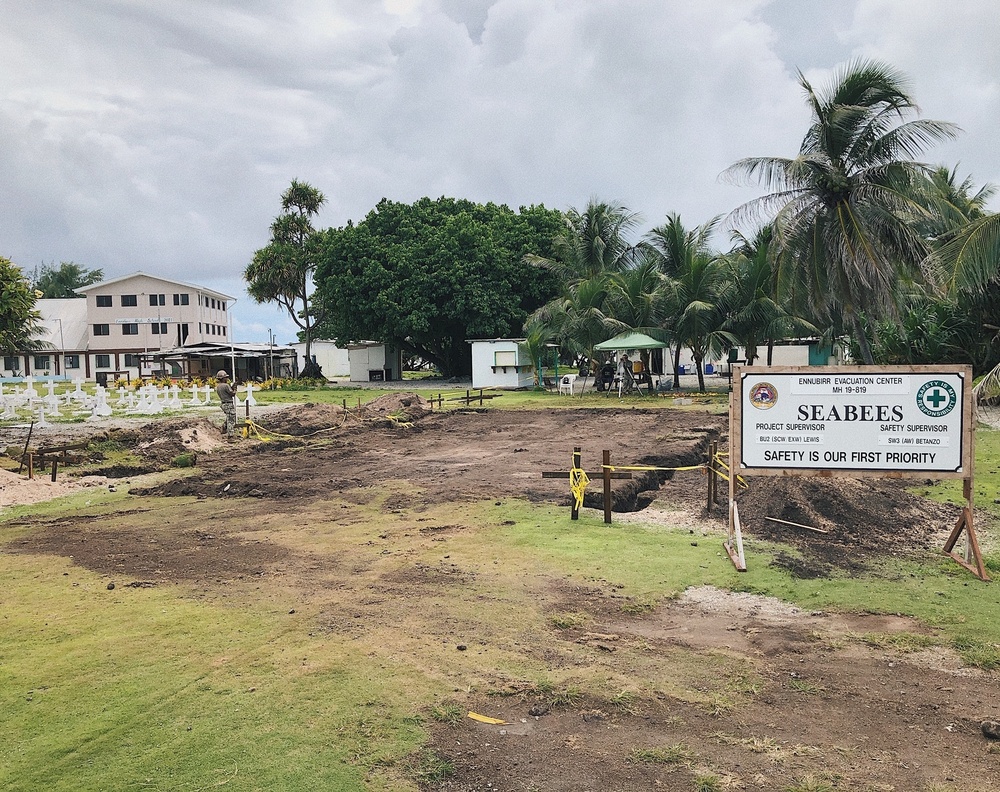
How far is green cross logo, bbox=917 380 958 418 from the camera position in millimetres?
7738

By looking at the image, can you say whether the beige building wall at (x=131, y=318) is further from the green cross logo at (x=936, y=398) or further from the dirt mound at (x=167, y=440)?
the green cross logo at (x=936, y=398)

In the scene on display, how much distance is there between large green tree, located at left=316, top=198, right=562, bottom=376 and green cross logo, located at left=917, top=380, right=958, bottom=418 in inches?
1382

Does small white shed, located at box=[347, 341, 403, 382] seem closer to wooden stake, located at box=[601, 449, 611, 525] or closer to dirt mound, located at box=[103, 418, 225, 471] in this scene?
dirt mound, located at box=[103, 418, 225, 471]

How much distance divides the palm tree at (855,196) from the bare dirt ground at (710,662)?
39.7 feet

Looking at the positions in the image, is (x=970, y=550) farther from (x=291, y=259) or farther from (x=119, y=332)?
(x=119, y=332)

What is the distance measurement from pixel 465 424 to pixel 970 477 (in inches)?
648

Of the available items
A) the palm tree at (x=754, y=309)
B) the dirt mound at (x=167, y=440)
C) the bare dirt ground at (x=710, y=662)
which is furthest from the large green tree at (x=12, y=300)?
the palm tree at (x=754, y=309)

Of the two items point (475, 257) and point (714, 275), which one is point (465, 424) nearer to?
point (714, 275)

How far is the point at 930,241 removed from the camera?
2498 centimetres

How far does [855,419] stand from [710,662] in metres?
3.77

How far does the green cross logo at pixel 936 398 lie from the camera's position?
7738mm

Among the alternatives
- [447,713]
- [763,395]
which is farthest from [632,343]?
[447,713]

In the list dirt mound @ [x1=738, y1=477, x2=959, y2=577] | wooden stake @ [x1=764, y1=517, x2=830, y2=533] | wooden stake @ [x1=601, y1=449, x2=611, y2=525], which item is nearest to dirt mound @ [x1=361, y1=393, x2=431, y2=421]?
wooden stake @ [x1=601, y1=449, x2=611, y2=525]

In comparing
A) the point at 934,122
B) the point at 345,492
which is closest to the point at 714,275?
the point at 934,122
